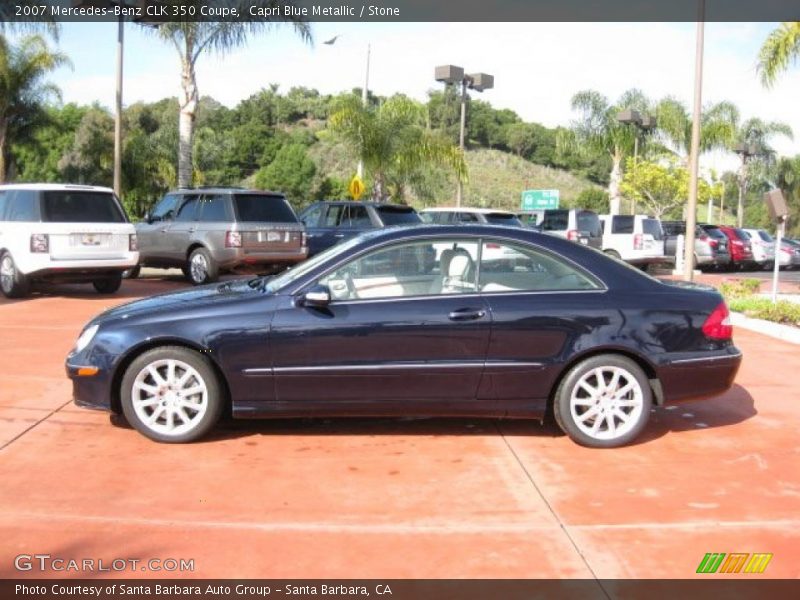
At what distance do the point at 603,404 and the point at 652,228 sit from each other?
18.7m

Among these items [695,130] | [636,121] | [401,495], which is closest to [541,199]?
[636,121]

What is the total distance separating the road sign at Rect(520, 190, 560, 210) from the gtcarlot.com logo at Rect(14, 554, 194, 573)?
1475 inches

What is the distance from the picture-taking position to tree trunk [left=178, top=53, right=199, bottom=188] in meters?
21.5

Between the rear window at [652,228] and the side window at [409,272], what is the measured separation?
60.5 ft

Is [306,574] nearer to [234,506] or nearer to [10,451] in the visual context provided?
[234,506]

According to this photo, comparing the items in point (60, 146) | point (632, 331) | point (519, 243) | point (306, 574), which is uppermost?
point (60, 146)

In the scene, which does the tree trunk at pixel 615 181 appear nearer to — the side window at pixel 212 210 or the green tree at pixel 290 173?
the green tree at pixel 290 173

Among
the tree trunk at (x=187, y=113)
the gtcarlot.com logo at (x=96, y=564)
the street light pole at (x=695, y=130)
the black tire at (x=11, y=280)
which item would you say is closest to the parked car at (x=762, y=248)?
the street light pole at (x=695, y=130)

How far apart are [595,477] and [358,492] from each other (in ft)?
4.78

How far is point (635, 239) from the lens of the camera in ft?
75.4

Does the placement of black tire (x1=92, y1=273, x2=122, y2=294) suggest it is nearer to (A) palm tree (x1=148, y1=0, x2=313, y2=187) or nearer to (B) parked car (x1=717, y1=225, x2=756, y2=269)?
(A) palm tree (x1=148, y1=0, x2=313, y2=187)

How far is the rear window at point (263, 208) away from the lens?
15.1 m

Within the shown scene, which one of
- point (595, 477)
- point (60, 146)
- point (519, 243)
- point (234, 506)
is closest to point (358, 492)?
point (234, 506)

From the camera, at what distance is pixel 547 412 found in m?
6.04
